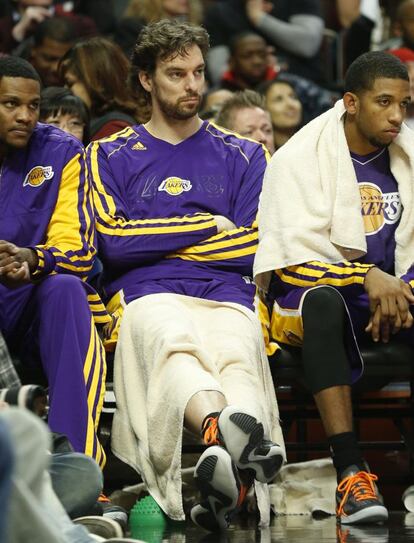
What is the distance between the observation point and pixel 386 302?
13.8 ft

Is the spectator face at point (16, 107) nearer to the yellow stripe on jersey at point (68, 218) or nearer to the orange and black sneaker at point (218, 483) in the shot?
the yellow stripe on jersey at point (68, 218)

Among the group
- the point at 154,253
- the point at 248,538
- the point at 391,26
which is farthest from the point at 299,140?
the point at 391,26

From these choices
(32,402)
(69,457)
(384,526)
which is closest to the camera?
(32,402)

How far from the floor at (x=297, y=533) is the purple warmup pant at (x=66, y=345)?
1.16 feet

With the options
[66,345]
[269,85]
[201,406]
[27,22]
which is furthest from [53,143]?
[27,22]

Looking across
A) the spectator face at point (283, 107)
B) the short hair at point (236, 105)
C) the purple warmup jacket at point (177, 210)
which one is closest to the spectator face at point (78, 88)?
the short hair at point (236, 105)

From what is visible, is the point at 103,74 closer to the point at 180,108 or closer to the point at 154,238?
the point at 180,108

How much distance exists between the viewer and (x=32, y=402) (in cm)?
297

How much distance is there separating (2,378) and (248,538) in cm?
82

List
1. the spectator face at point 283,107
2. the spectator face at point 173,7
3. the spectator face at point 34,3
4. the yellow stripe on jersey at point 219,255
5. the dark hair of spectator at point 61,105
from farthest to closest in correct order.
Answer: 1. the spectator face at point 173,7
2. the spectator face at point 34,3
3. the spectator face at point 283,107
4. the dark hair of spectator at point 61,105
5. the yellow stripe on jersey at point 219,255

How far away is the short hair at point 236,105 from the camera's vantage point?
227 inches

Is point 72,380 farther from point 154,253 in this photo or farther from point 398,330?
point 398,330

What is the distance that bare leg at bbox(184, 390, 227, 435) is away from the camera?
391cm

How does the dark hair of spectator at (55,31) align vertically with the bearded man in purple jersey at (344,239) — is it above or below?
above
